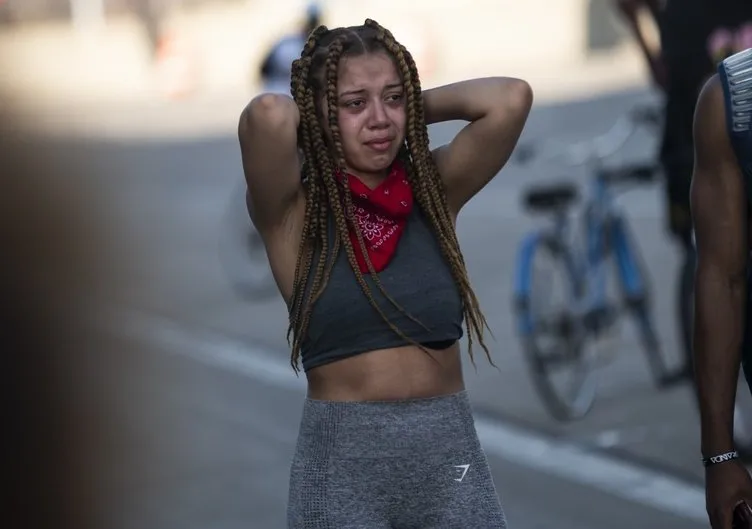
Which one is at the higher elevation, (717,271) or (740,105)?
(740,105)

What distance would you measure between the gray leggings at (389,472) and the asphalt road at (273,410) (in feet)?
9.17

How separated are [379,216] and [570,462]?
3654mm

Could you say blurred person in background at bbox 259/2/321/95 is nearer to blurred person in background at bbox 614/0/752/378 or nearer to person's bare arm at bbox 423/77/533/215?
blurred person in background at bbox 614/0/752/378

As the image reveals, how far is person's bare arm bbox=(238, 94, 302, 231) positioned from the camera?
3.06m

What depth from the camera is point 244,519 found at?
600 centimetres

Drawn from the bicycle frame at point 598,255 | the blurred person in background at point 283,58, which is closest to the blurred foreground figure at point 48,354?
the blurred person in background at point 283,58

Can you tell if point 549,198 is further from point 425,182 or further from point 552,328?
point 425,182

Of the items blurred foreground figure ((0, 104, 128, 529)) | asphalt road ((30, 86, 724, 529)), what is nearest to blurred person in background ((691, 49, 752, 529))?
asphalt road ((30, 86, 724, 529))

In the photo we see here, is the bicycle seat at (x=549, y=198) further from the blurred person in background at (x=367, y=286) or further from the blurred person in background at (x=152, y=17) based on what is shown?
the blurred person in background at (x=152, y=17)

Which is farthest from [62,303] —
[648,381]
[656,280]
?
[648,381]

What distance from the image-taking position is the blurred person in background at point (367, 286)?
3.01 meters

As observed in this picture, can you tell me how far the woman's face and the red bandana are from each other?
6 centimetres

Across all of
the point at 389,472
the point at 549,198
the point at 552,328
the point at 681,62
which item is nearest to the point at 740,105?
the point at 389,472

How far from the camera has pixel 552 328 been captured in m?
7.06
